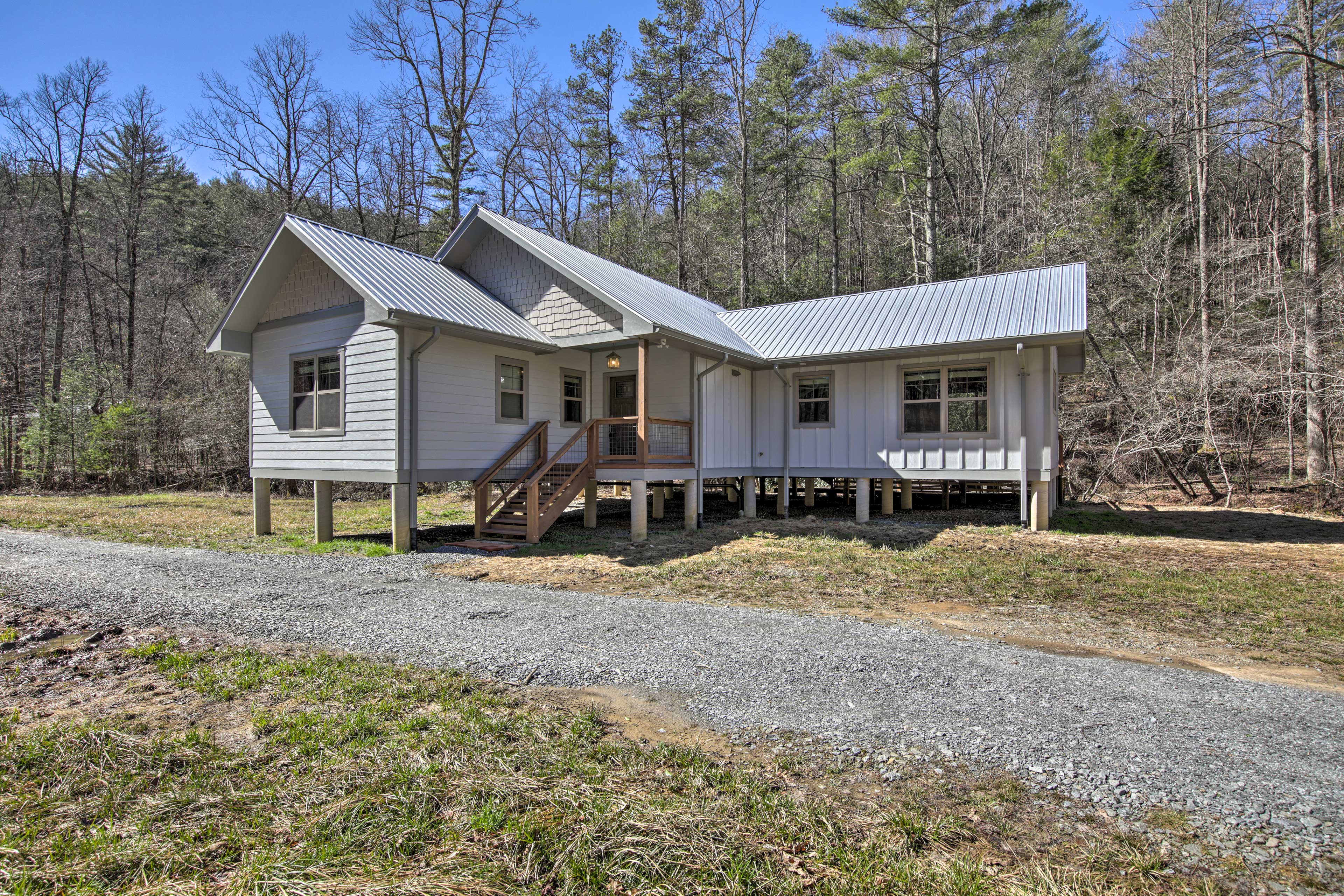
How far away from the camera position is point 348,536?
12.1 meters

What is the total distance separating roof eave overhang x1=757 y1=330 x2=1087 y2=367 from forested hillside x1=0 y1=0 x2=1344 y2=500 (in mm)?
5963

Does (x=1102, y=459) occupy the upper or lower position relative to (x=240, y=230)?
lower

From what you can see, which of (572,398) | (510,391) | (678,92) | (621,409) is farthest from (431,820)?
(678,92)

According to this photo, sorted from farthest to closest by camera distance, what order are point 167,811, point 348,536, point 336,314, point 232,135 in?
point 232,135 < point 348,536 < point 336,314 < point 167,811

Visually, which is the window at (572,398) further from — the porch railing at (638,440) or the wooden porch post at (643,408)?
the wooden porch post at (643,408)

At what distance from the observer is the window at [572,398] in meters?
13.0

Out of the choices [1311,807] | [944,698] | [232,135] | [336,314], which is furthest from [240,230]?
[1311,807]

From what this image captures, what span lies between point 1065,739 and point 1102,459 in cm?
1606

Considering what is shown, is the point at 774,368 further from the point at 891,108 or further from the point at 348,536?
the point at 891,108

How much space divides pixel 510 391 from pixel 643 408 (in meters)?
2.71

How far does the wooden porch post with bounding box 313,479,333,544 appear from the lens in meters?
11.3

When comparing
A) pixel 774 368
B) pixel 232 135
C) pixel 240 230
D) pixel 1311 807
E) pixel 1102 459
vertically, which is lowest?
pixel 1311 807

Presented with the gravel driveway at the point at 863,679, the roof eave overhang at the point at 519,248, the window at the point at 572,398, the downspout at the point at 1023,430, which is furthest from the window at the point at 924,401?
the gravel driveway at the point at 863,679

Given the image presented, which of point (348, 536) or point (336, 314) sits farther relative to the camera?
point (348, 536)
